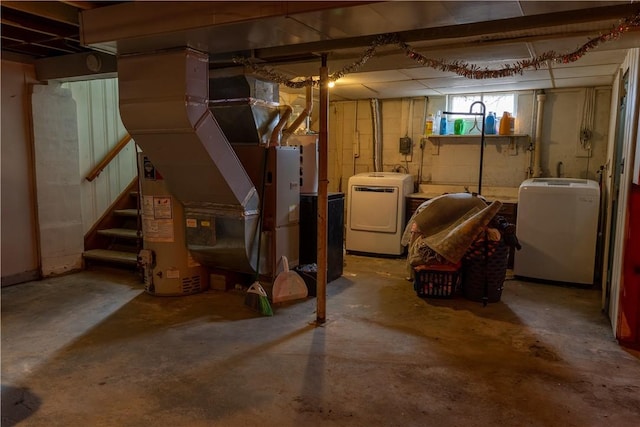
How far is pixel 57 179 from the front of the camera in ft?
15.5

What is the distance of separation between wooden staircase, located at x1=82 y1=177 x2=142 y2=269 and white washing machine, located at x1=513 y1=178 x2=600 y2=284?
397cm

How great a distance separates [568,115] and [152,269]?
4.83 metres

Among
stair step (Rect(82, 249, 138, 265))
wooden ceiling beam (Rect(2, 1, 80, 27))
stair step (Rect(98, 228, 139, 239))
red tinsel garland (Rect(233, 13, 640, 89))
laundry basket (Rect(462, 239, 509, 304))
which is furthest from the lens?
stair step (Rect(98, 228, 139, 239))

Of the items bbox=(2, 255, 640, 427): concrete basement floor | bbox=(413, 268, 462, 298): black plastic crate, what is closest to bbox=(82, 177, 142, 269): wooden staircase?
bbox=(2, 255, 640, 427): concrete basement floor

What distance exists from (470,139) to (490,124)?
1.15 feet

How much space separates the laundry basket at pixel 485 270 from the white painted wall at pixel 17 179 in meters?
4.25

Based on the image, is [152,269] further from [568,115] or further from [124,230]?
[568,115]

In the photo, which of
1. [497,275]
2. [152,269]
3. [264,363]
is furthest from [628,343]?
[152,269]

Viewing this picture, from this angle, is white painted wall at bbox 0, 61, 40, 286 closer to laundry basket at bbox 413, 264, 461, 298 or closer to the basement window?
laundry basket at bbox 413, 264, 461, 298

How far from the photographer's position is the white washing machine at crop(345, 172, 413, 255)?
5.61m

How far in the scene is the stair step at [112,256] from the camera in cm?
480

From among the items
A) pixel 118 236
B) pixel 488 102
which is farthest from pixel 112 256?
pixel 488 102

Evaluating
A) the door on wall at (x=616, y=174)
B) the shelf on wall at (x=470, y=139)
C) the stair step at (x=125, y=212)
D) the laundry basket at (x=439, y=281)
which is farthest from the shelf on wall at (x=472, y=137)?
the stair step at (x=125, y=212)

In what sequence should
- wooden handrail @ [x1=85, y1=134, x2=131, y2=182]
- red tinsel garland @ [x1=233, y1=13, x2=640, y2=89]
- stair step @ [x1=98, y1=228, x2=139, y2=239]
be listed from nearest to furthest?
red tinsel garland @ [x1=233, y1=13, x2=640, y2=89] → stair step @ [x1=98, y1=228, x2=139, y2=239] → wooden handrail @ [x1=85, y1=134, x2=131, y2=182]
